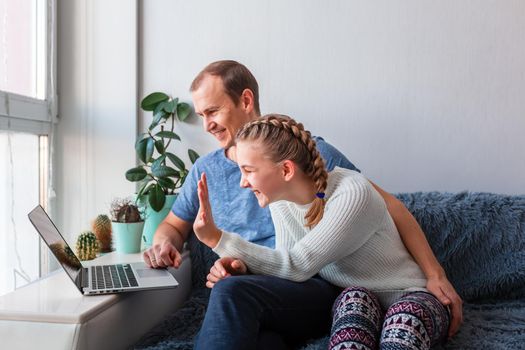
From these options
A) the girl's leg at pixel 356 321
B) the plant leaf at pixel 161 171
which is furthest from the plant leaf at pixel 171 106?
the girl's leg at pixel 356 321

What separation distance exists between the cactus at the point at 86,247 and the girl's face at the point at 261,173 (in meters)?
0.67

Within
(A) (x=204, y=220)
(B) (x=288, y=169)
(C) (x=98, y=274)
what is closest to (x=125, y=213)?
(C) (x=98, y=274)

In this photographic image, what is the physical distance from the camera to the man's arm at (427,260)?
124cm

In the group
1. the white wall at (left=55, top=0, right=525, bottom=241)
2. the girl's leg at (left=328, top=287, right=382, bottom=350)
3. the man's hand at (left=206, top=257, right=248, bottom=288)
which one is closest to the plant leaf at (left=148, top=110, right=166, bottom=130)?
the white wall at (left=55, top=0, right=525, bottom=241)

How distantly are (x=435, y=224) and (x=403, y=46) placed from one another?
0.68 m

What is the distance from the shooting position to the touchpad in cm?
133

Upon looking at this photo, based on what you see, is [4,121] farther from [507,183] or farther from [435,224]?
[507,183]

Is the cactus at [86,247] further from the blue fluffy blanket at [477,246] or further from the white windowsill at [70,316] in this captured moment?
the blue fluffy blanket at [477,246]

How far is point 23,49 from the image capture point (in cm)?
186

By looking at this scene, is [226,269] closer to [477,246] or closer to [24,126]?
[477,246]

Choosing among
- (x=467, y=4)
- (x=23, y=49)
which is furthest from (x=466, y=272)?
(x=23, y=49)

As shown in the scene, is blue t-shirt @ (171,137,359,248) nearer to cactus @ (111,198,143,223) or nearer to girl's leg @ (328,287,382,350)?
cactus @ (111,198,143,223)

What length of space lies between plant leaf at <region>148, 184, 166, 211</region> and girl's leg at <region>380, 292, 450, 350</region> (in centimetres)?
93

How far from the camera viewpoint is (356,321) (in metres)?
1.09
